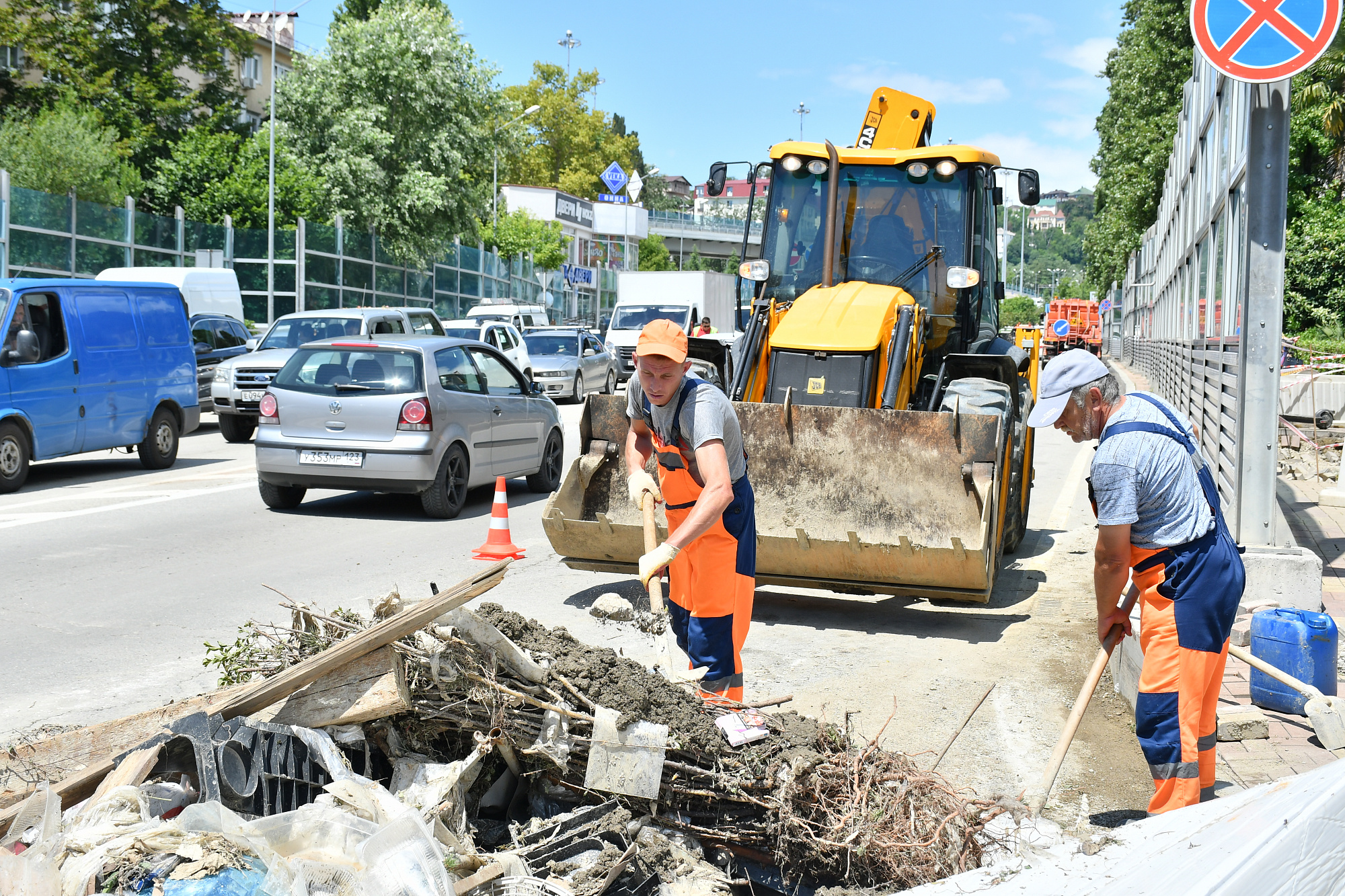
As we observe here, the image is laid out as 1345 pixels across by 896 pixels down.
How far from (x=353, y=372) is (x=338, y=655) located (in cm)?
757

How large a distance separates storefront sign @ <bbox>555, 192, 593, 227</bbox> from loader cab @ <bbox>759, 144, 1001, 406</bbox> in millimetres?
58007

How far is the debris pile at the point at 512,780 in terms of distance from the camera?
10.0ft

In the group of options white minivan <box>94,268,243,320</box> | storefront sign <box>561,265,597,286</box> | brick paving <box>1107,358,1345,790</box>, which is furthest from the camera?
storefront sign <box>561,265,597,286</box>

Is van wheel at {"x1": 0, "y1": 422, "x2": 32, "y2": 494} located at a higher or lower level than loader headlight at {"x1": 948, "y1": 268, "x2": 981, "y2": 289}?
lower

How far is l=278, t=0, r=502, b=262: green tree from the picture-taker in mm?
34906

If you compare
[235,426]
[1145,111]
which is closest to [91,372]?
[235,426]

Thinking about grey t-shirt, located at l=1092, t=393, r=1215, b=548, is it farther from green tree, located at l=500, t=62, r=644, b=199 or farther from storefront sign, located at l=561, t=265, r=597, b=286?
green tree, located at l=500, t=62, r=644, b=199

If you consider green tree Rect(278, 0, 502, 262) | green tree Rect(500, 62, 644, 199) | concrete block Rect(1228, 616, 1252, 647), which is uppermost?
green tree Rect(500, 62, 644, 199)

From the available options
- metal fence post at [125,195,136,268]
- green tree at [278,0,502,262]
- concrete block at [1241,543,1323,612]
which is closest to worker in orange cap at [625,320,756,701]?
concrete block at [1241,543,1323,612]

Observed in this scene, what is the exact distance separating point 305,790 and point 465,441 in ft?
25.2

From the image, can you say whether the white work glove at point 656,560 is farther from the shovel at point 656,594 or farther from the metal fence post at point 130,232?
the metal fence post at point 130,232

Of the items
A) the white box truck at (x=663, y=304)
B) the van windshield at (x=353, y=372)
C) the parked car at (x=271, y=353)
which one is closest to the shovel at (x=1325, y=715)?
the van windshield at (x=353, y=372)

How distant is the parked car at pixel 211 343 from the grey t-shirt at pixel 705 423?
15992 millimetres

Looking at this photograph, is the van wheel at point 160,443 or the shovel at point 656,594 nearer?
the shovel at point 656,594
